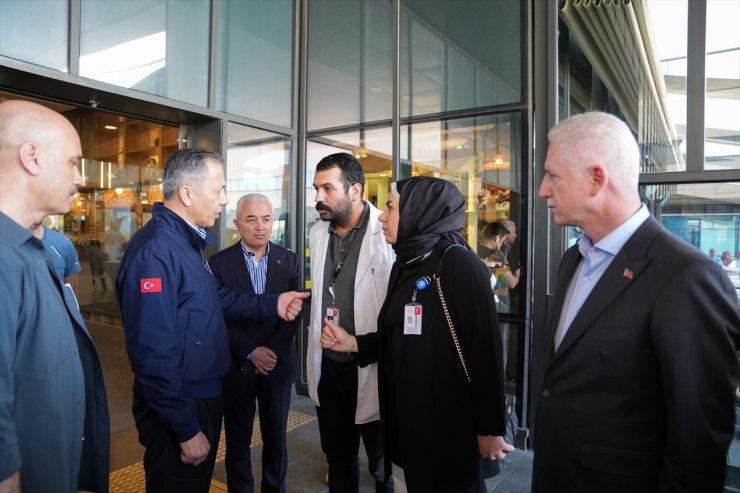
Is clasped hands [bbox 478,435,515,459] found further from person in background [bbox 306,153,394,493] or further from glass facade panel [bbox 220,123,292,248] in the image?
glass facade panel [bbox 220,123,292,248]

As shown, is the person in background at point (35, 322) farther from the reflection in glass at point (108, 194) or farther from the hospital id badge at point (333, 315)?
the reflection in glass at point (108, 194)

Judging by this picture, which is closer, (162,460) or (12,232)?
(12,232)

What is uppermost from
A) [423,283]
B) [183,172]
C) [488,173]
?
[488,173]

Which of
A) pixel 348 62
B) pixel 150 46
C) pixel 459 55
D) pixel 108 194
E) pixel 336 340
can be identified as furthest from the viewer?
pixel 108 194

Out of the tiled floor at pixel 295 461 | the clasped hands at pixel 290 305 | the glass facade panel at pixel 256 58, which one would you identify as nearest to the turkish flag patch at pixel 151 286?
the clasped hands at pixel 290 305

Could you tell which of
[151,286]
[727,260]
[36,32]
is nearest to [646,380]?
[151,286]

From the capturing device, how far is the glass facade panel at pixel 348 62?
4.93 metres

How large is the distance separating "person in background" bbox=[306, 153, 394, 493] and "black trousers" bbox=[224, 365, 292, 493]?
0.45 metres

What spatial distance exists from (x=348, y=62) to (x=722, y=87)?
3423mm

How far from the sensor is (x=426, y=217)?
204 cm

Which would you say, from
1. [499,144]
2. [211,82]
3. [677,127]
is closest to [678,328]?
[677,127]

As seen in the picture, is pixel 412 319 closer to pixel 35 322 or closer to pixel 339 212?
pixel 339 212

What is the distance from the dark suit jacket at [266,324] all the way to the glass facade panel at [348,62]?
2.36 m

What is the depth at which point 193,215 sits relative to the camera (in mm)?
2193
